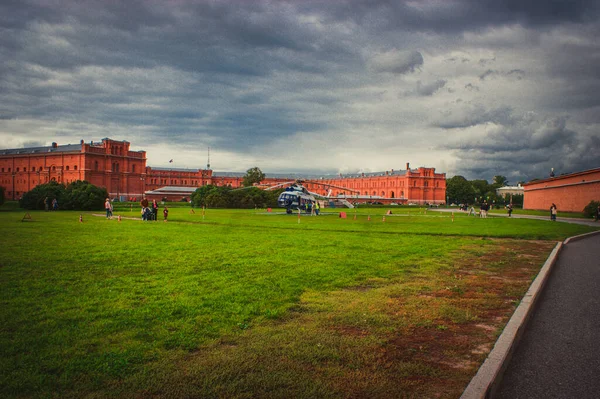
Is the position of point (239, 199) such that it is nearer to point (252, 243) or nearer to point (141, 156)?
point (141, 156)

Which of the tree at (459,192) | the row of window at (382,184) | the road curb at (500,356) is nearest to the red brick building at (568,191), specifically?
the road curb at (500,356)

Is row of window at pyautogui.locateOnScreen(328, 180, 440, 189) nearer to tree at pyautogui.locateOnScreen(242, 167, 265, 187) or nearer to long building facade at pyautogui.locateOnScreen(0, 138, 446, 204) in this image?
long building facade at pyautogui.locateOnScreen(0, 138, 446, 204)

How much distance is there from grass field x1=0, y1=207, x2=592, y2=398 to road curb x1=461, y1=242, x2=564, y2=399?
6.9 inches

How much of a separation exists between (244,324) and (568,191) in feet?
195

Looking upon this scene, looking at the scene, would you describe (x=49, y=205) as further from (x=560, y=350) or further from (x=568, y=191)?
(x=568, y=191)

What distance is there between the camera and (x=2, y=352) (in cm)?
500

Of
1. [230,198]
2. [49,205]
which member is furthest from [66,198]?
[230,198]

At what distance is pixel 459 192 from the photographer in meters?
152

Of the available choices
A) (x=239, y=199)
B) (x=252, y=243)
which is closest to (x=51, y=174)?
(x=239, y=199)

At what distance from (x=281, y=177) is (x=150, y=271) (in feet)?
533

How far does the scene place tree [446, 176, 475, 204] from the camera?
15162 cm

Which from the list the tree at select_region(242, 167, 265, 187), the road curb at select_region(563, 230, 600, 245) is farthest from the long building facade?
the road curb at select_region(563, 230, 600, 245)

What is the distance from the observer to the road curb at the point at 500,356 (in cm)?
425

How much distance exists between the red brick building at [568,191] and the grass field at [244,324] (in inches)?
1704
